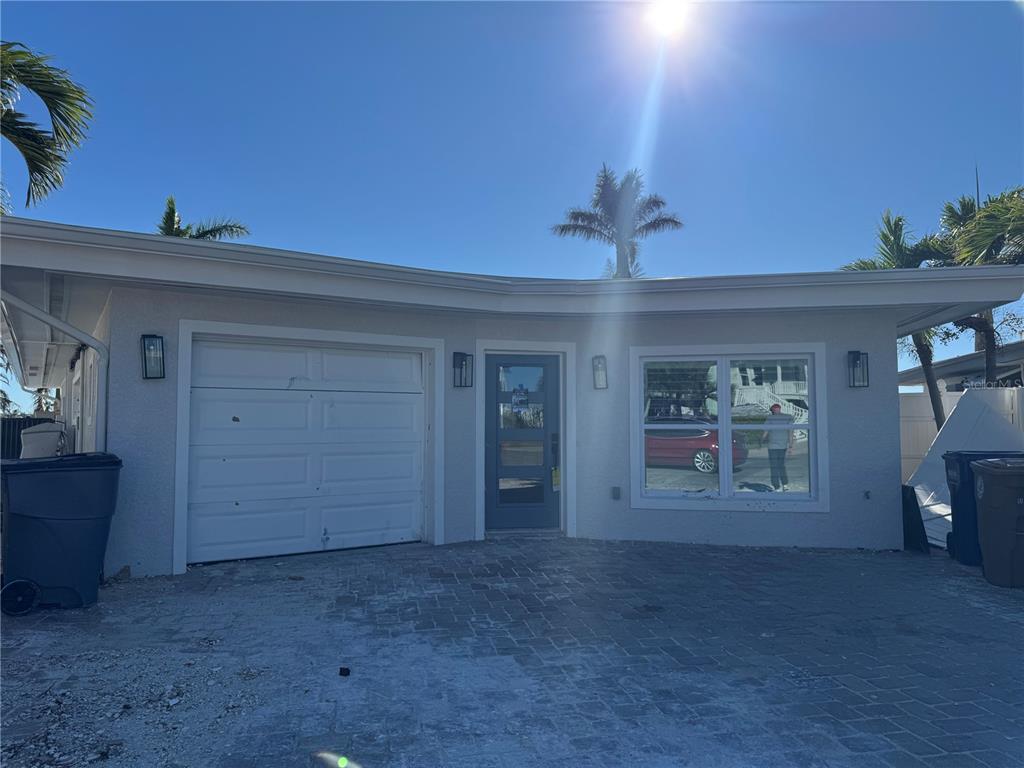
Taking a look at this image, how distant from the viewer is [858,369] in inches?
284

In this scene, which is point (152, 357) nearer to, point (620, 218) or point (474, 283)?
point (474, 283)

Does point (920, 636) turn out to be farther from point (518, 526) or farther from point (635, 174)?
point (635, 174)

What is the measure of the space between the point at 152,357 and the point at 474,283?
124 inches

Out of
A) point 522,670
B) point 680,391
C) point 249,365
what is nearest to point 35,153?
point 249,365

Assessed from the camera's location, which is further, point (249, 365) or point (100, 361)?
point (249, 365)

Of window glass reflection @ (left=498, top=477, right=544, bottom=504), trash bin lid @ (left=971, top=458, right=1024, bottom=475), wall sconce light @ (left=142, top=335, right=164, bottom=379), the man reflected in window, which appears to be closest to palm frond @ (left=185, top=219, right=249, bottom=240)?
wall sconce light @ (left=142, top=335, right=164, bottom=379)

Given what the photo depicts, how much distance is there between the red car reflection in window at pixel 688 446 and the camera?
7.47 metres

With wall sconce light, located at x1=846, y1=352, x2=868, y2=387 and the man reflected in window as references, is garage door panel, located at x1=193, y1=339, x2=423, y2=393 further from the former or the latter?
wall sconce light, located at x1=846, y1=352, x2=868, y2=387

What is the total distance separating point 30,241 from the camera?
4.95 metres

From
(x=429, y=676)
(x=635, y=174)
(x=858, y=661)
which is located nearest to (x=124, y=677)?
(x=429, y=676)

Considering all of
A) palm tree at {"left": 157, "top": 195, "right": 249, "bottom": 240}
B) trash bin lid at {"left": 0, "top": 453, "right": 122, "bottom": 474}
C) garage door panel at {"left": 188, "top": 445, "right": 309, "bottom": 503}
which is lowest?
garage door panel at {"left": 188, "top": 445, "right": 309, "bottom": 503}

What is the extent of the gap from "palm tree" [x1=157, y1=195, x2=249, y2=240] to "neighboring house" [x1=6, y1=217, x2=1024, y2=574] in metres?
8.96

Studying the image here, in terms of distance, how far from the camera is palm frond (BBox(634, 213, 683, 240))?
23.9 m

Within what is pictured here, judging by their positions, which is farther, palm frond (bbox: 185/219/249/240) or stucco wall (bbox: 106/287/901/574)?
palm frond (bbox: 185/219/249/240)
